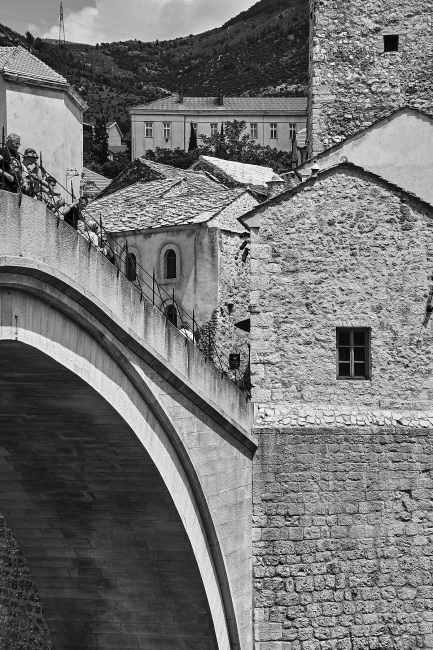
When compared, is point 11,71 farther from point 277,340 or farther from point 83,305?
point 277,340

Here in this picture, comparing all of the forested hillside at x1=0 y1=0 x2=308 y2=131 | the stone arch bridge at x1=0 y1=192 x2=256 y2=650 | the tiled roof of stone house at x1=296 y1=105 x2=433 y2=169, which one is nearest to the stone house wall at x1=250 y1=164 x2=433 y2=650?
the stone arch bridge at x1=0 y1=192 x2=256 y2=650

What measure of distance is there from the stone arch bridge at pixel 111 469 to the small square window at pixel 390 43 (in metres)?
7.69

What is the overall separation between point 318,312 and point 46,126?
545 cm

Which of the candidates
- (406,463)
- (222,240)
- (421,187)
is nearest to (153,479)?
(406,463)

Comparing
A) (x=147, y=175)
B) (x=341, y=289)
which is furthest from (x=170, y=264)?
(x=341, y=289)

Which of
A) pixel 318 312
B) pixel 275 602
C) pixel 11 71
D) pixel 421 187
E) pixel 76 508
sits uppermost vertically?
pixel 11 71

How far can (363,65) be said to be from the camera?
71.9ft

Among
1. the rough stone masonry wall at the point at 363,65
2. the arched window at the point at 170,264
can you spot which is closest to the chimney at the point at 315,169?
the rough stone masonry wall at the point at 363,65

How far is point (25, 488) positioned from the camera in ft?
57.6

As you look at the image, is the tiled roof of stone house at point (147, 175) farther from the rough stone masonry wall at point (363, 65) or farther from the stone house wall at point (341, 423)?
the stone house wall at point (341, 423)

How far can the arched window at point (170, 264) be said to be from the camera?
27266 millimetres

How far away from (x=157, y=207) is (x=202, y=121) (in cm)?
6984

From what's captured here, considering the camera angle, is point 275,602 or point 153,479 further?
point 275,602

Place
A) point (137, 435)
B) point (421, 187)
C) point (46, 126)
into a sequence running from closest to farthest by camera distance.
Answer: point (137, 435) → point (46, 126) → point (421, 187)
